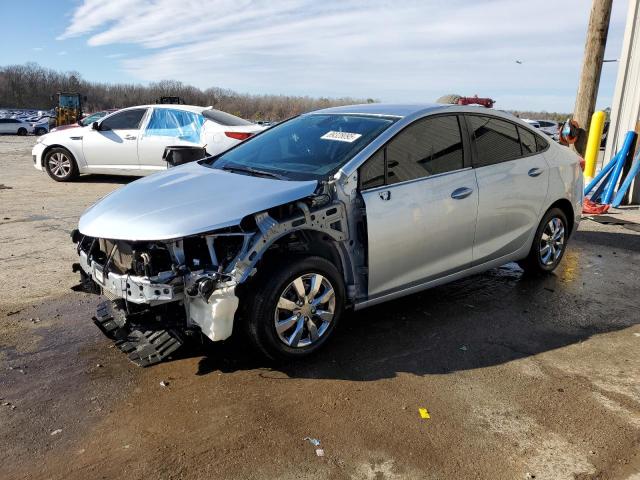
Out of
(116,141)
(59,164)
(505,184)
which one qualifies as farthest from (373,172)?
(59,164)

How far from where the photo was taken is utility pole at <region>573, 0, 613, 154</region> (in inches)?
386

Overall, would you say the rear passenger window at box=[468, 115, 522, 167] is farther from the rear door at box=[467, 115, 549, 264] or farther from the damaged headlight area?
the damaged headlight area

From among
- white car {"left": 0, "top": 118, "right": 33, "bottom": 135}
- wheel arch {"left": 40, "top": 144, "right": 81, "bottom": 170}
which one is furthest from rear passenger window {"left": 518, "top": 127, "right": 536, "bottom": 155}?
white car {"left": 0, "top": 118, "right": 33, "bottom": 135}

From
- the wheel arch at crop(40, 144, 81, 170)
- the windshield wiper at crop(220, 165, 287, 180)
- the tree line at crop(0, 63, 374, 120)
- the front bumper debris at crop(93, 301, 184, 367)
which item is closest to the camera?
the front bumper debris at crop(93, 301, 184, 367)

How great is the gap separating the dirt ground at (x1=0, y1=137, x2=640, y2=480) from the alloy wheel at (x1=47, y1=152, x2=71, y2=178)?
23.5 feet

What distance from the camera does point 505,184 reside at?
4.76 meters

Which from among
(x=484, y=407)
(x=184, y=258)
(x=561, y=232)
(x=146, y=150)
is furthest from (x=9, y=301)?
(x=146, y=150)

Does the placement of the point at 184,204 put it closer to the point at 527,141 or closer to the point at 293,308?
the point at 293,308

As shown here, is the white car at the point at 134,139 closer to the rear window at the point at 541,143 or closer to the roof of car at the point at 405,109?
the roof of car at the point at 405,109

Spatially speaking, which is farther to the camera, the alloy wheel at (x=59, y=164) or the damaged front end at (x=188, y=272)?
the alloy wheel at (x=59, y=164)

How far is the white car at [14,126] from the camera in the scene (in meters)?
36.3

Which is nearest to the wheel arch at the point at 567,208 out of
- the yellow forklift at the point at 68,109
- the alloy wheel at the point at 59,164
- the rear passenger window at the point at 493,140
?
the rear passenger window at the point at 493,140

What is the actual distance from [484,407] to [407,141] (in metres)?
1.98

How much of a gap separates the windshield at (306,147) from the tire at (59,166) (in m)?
8.07
